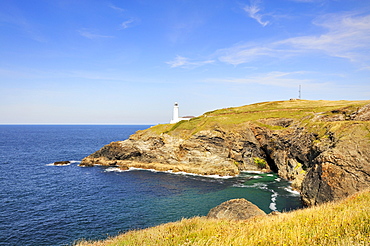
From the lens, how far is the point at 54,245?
26422mm

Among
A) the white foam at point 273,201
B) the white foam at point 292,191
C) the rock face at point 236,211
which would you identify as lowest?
the white foam at point 292,191

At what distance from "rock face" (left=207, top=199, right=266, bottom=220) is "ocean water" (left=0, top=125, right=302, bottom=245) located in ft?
40.1

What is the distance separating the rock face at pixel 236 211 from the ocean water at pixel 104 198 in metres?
12.2

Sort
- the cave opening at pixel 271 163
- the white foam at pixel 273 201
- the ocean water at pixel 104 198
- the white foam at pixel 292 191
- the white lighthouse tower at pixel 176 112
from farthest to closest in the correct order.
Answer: the white lighthouse tower at pixel 176 112, the cave opening at pixel 271 163, the white foam at pixel 292 191, the white foam at pixel 273 201, the ocean water at pixel 104 198

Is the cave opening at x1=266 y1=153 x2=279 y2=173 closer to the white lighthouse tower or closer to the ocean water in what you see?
the ocean water

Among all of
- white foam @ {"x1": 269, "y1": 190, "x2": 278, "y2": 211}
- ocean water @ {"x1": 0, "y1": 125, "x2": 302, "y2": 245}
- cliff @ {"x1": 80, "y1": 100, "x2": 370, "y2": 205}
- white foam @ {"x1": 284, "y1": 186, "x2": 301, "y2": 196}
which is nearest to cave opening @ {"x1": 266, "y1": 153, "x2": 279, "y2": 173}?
cliff @ {"x1": 80, "y1": 100, "x2": 370, "y2": 205}

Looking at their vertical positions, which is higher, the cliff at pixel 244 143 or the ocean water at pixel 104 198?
the cliff at pixel 244 143

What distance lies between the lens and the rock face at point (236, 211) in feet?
72.3

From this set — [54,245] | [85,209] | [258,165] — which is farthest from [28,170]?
[258,165]

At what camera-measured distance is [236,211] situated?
22.5 metres

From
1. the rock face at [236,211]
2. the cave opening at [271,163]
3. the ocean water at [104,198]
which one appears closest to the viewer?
the rock face at [236,211]

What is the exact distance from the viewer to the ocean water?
30656mm

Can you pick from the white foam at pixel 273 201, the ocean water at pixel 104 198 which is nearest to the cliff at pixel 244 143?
the white foam at pixel 273 201

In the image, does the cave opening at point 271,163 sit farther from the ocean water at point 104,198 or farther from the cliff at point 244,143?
the ocean water at point 104,198
